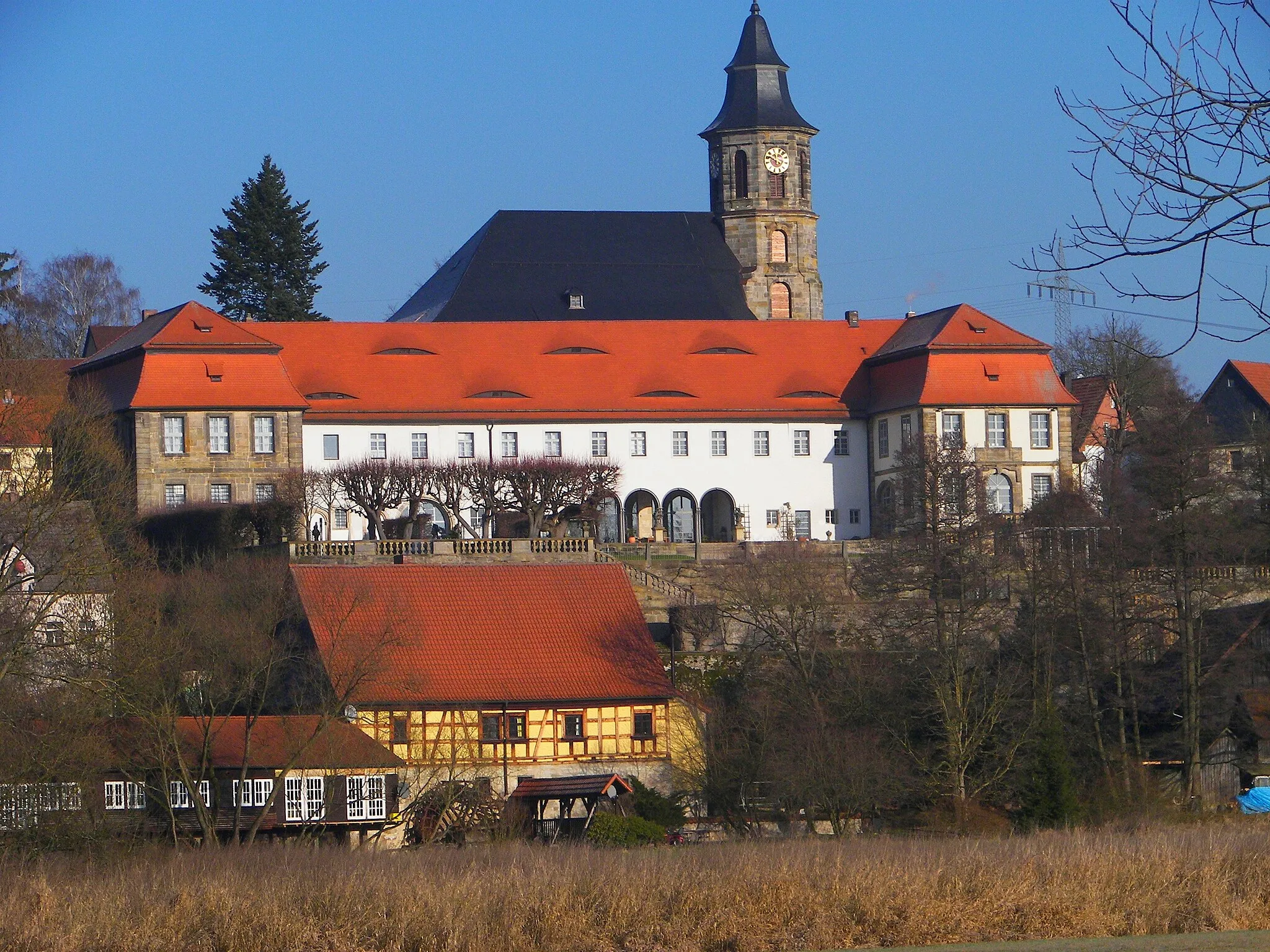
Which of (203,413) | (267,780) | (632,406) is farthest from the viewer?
(632,406)

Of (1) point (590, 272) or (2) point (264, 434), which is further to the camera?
(1) point (590, 272)

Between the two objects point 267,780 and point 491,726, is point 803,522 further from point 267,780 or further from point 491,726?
point 267,780

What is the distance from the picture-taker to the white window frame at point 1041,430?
202 ft

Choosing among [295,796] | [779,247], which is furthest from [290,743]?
[779,247]

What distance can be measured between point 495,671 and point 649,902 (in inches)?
834

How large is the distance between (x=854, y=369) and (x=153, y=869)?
144 ft

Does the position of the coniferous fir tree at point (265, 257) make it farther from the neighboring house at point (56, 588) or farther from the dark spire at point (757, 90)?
the neighboring house at point (56, 588)

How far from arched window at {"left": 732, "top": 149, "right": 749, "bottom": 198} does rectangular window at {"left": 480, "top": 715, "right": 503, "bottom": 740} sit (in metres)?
39.5

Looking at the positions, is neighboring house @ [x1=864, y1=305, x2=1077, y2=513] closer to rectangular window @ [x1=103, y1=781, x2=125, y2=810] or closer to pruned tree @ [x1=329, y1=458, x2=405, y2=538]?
pruned tree @ [x1=329, y1=458, x2=405, y2=538]

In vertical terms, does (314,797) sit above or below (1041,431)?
below

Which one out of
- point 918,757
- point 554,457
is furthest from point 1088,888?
point 554,457

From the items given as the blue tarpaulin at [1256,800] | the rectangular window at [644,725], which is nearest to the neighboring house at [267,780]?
the rectangular window at [644,725]

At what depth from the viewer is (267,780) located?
37312 millimetres

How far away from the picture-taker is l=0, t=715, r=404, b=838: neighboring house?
35.1m
